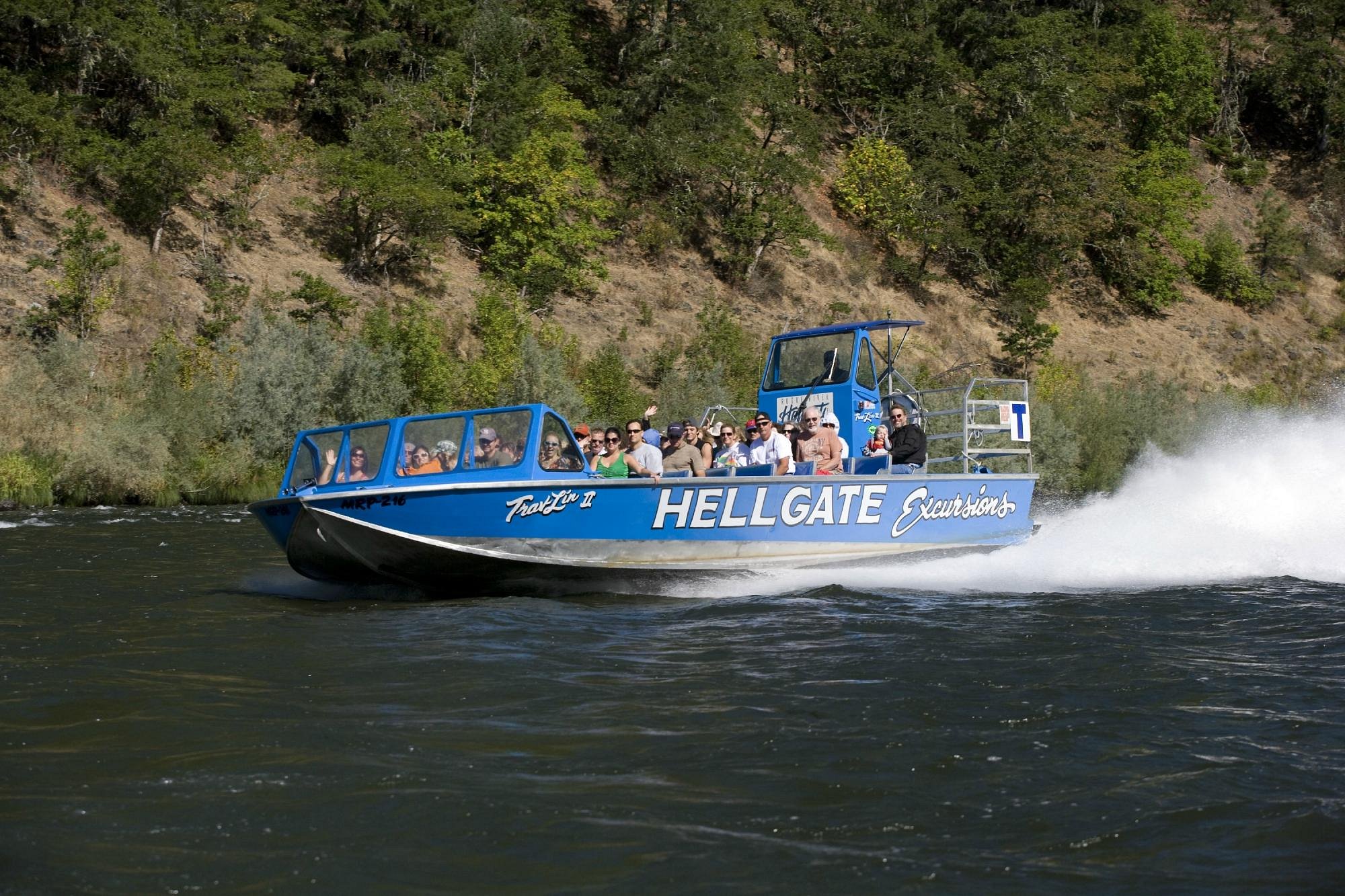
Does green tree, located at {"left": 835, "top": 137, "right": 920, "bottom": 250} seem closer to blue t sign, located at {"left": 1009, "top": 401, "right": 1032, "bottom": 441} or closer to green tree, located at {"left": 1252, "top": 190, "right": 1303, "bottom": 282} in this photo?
green tree, located at {"left": 1252, "top": 190, "right": 1303, "bottom": 282}

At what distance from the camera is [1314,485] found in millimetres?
17328

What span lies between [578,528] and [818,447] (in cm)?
345

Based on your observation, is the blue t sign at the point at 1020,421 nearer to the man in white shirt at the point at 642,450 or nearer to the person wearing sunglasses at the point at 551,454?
the man in white shirt at the point at 642,450

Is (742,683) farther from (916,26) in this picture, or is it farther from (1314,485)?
(916,26)

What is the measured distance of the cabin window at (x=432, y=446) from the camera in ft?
38.7

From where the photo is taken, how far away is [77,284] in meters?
31.2

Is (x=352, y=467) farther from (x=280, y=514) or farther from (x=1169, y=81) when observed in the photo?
(x=1169, y=81)

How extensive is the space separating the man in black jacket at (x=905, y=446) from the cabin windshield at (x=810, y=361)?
1094 millimetres

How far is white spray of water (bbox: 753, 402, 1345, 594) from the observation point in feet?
48.1

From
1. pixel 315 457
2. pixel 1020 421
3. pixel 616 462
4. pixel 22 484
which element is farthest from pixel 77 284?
pixel 1020 421

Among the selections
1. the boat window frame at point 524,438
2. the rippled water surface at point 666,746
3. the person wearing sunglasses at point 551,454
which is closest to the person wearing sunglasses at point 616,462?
the person wearing sunglasses at point 551,454

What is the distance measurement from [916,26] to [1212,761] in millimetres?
55910

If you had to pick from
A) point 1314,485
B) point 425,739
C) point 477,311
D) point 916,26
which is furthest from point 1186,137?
point 425,739

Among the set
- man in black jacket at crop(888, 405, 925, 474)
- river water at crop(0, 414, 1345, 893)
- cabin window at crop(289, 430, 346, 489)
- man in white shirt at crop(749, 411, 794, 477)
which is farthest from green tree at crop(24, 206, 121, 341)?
man in black jacket at crop(888, 405, 925, 474)
